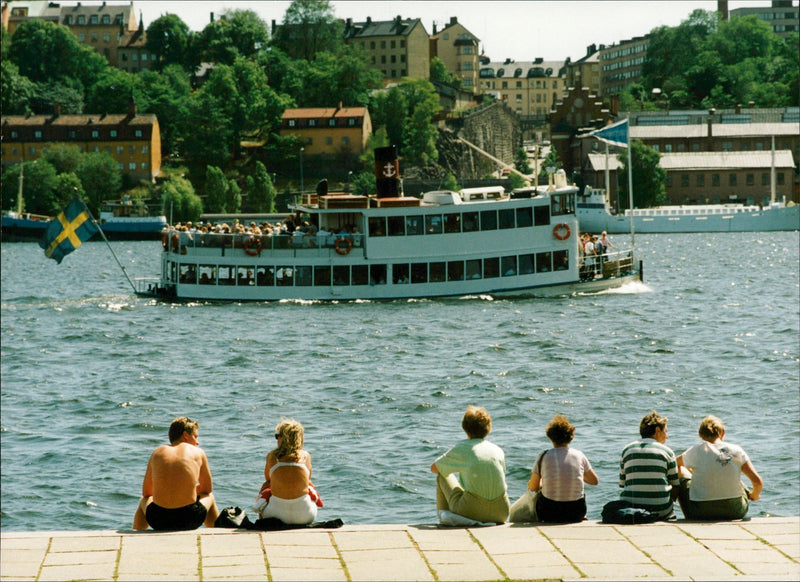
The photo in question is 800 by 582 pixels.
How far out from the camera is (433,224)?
47.9 m

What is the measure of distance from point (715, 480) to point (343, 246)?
37.5 meters

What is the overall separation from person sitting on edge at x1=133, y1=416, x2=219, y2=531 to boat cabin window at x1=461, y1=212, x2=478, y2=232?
36265 mm

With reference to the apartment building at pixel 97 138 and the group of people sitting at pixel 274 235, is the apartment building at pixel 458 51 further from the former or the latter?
the group of people sitting at pixel 274 235

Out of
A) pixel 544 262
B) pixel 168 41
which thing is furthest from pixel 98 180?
pixel 544 262

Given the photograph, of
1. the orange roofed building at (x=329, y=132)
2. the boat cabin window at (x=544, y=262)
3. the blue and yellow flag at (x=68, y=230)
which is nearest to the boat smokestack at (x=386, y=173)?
the boat cabin window at (x=544, y=262)

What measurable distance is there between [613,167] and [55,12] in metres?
76.9

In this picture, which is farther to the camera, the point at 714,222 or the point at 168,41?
the point at 168,41

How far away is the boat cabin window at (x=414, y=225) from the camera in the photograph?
157 feet

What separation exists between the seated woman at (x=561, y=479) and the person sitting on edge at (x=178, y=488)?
326 centimetres

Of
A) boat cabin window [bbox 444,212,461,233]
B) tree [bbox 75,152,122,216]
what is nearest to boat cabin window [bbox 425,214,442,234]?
boat cabin window [bbox 444,212,461,233]

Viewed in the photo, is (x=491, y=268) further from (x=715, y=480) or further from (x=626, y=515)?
(x=626, y=515)

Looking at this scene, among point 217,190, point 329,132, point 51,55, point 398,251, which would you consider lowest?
point 398,251

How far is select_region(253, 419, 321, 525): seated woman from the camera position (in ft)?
38.3

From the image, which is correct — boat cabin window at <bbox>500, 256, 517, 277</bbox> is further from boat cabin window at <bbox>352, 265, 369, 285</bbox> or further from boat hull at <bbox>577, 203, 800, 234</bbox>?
boat hull at <bbox>577, 203, 800, 234</bbox>
